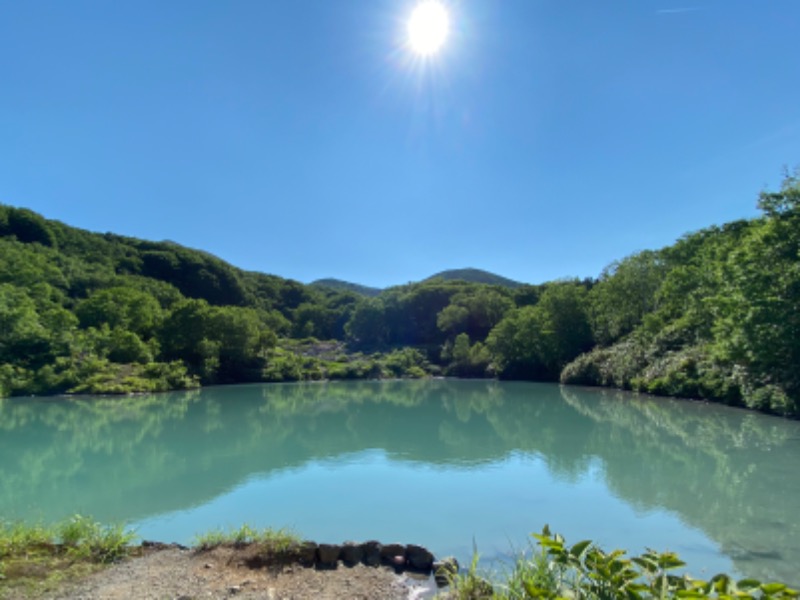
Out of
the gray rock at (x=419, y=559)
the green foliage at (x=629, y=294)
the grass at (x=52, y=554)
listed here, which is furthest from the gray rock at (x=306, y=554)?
the green foliage at (x=629, y=294)

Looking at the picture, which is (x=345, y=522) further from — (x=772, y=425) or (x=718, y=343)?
(x=718, y=343)

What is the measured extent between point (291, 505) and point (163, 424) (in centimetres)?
1191

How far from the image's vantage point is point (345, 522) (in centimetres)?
748

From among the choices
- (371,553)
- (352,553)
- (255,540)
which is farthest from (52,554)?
(371,553)

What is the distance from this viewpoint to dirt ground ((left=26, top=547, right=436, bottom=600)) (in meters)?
4.48

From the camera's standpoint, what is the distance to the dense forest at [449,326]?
17297mm

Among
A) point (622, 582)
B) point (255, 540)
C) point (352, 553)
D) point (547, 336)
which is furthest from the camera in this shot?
point (547, 336)

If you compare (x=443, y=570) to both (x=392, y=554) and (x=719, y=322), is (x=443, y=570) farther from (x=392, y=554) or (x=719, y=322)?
(x=719, y=322)

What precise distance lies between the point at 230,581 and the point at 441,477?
Answer: 20.2 ft

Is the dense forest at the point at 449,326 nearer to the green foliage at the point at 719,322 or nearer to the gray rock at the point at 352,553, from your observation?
the green foliage at the point at 719,322

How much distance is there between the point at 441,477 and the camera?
1030 cm

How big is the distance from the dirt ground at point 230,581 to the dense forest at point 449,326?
16746mm

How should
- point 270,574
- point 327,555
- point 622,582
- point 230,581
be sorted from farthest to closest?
point 327,555
point 270,574
point 230,581
point 622,582

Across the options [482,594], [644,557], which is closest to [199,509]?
[482,594]
